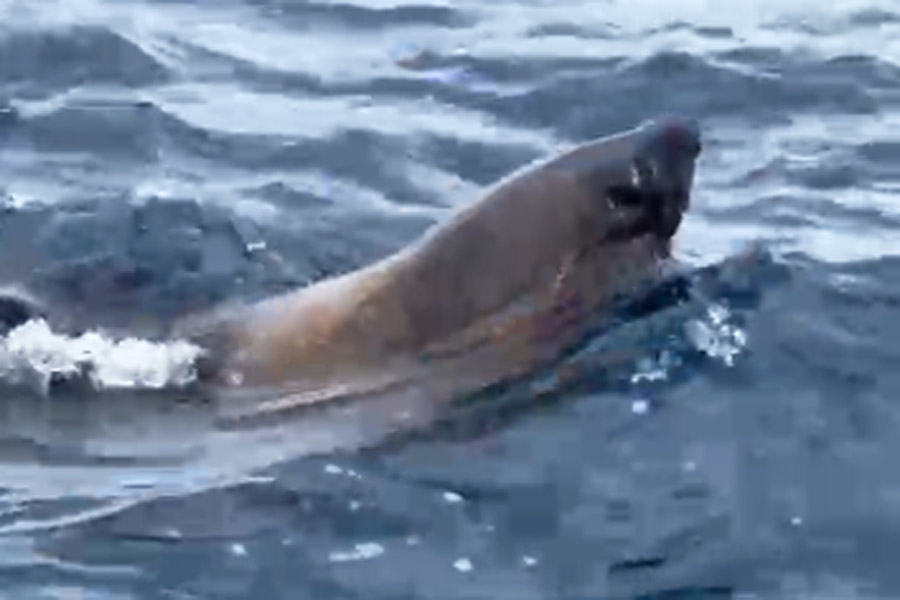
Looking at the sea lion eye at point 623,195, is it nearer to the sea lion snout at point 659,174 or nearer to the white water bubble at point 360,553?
the sea lion snout at point 659,174

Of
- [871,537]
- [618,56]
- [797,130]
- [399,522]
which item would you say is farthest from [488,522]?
[618,56]

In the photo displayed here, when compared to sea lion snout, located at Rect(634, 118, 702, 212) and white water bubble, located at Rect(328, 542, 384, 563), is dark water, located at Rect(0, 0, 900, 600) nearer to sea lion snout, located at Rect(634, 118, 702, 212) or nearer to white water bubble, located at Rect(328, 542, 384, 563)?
white water bubble, located at Rect(328, 542, 384, 563)

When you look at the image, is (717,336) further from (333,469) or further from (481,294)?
(333,469)

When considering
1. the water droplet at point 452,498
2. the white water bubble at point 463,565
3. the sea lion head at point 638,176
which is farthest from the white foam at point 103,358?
the white water bubble at point 463,565

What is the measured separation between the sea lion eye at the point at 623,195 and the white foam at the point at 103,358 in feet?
5.20

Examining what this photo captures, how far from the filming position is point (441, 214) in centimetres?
1025

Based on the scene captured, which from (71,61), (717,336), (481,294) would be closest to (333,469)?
(481,294)

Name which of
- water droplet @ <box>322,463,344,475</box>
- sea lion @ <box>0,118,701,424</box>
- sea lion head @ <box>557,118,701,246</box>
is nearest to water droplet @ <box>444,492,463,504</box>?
water droplet @ <box>322,463,344,475</box>

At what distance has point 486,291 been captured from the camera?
8477 mm

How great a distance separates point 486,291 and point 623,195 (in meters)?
0.68

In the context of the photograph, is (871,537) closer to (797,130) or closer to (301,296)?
(301,296)

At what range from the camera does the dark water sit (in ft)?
23.1

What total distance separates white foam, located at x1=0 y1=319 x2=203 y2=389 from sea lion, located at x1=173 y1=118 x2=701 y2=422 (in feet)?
0.37

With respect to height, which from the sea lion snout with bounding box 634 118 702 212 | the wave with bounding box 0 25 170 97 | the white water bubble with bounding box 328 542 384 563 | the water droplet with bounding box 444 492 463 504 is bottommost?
the white water bubble with bounding box 328 542 384 563
